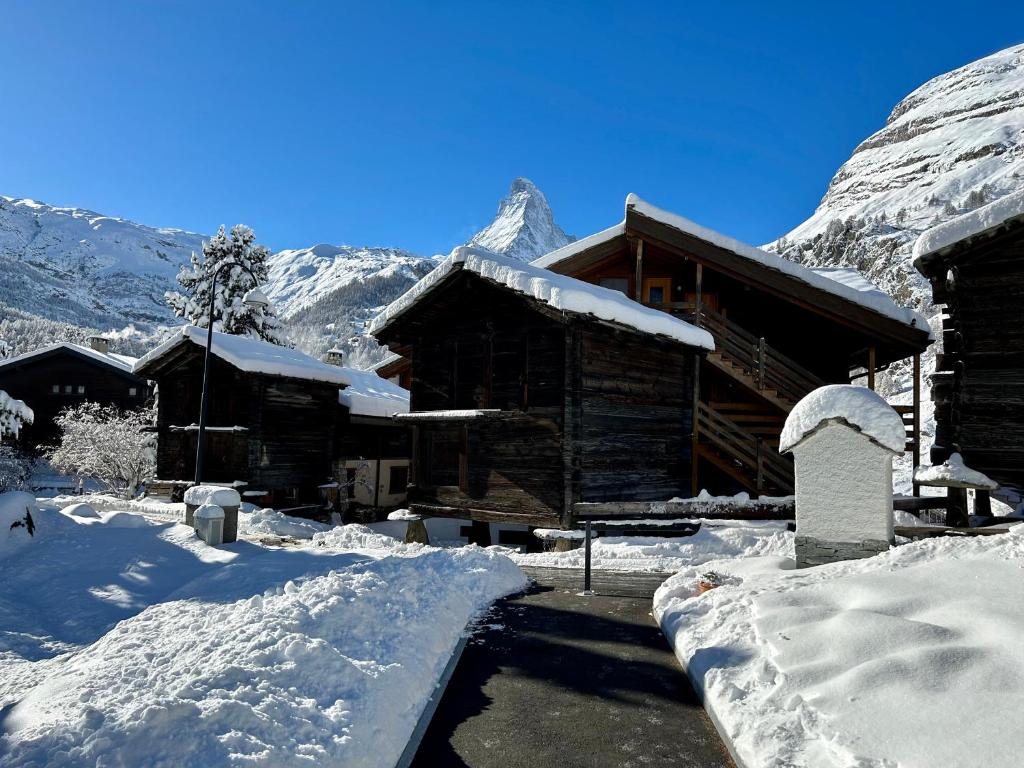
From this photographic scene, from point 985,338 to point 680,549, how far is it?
20.7ft

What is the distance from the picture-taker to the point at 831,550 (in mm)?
6887

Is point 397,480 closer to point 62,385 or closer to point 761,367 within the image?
point 761,367

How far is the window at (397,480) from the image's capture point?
26656 millimetres

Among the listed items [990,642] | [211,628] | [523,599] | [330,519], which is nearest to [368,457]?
[330,519]

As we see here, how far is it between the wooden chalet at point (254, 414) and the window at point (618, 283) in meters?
10.3

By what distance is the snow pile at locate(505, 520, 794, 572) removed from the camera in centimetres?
1045

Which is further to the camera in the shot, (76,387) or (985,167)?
(985,167)

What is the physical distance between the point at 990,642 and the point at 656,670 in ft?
8.28

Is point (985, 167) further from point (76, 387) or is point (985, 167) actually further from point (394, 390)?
point (76, 387)

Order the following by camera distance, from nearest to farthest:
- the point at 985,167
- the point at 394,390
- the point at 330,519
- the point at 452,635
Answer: the point at 452,635 < the point at 330,519 < the point at 394,390 < the point at 985,167

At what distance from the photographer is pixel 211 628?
574 centimetres

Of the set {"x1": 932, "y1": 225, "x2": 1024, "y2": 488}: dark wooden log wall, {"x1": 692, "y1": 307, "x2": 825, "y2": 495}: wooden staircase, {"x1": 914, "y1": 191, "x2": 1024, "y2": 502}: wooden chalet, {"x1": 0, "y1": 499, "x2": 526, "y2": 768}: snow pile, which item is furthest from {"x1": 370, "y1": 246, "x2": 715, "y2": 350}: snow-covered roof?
{"x1": 0, "y1": 499, "x2": 526, "y2": 768}: snow pile

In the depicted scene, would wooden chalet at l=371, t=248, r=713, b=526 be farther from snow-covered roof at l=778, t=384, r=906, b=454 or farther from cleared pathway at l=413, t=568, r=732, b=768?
cleared pathway at l=413, t=568, r=732, b=768

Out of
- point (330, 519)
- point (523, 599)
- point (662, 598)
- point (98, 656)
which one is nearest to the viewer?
point (98, 656)
